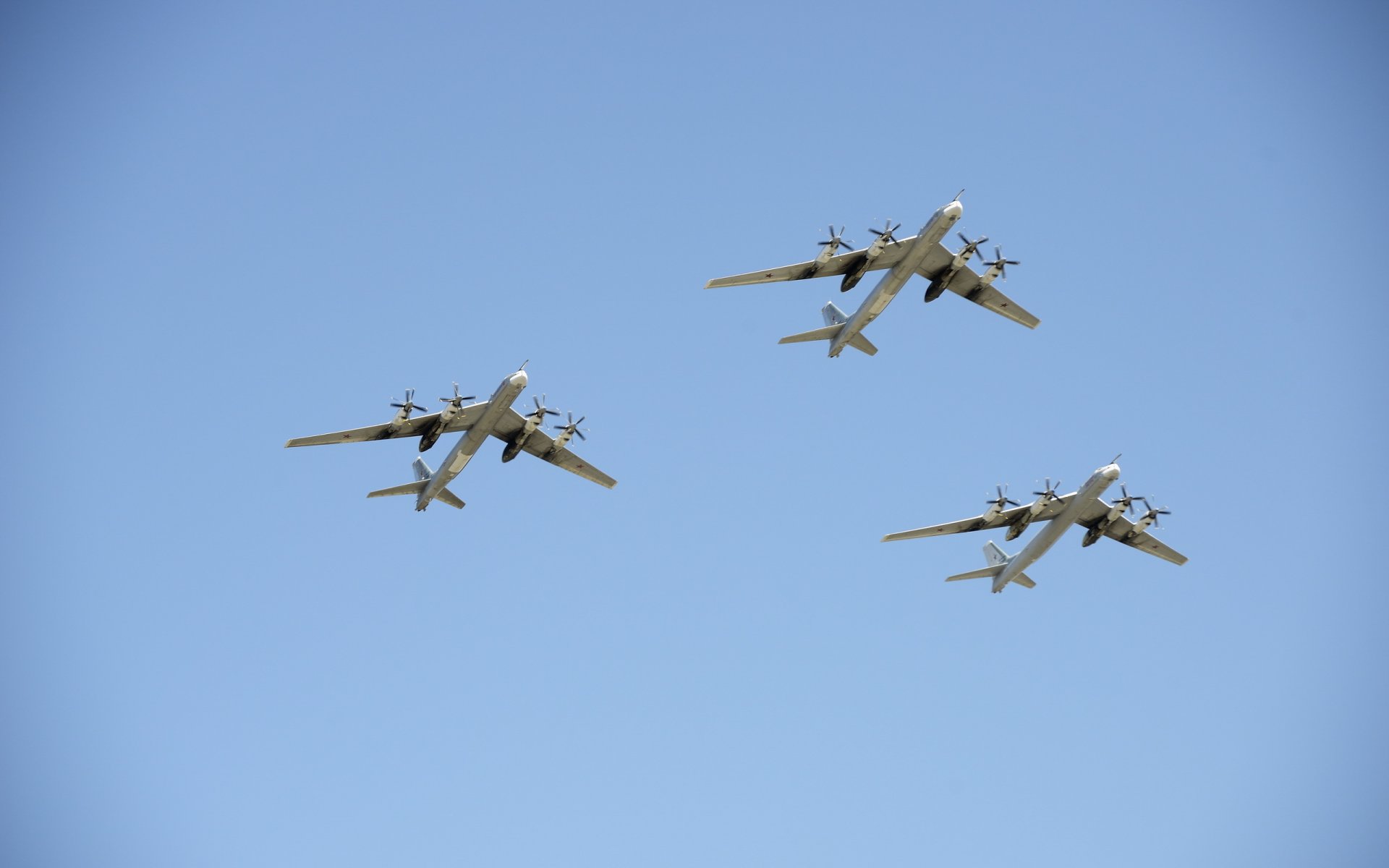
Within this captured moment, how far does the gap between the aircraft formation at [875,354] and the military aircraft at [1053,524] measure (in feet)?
0.20

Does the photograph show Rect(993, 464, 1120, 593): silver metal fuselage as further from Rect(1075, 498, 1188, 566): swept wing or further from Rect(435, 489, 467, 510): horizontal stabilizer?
Rect(435, 489, 467, 510): horizontal stabilizer

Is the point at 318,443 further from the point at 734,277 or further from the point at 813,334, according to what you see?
the point at 813,334

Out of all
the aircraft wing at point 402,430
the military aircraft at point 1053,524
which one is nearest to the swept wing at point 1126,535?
the military aircraft at point 1053,524

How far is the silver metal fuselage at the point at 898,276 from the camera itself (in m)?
54.6

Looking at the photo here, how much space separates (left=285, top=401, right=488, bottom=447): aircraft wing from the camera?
56219 millimetres

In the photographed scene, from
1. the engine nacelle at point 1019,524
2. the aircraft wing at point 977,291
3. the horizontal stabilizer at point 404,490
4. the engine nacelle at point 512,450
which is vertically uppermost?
the aircraft wing at point 977,291

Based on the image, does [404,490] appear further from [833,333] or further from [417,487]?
[833,333]

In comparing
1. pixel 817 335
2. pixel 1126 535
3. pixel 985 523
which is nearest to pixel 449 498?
pixel 817 335

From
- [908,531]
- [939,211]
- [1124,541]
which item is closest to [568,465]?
[908,531]

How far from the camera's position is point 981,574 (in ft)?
217

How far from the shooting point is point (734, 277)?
57.5 metres

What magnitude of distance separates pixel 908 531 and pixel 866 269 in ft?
50.9

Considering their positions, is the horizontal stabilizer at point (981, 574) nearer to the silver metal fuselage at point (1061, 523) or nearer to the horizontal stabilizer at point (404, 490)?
the silver metal fuselage at point (1061, 523)

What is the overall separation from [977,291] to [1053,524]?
13.9 meters
